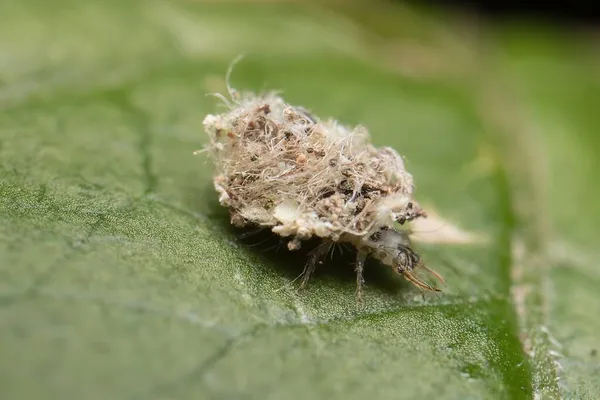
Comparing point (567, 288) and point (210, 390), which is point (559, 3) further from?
point (210, 390)

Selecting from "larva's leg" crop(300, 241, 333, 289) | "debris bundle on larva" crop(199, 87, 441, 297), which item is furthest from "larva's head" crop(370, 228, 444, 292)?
"larva's leg" crop(300, 241, 333, 289)

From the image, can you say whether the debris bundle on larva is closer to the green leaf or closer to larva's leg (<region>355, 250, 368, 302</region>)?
larva's leg (<region>355, 250, 368, 302</region>)

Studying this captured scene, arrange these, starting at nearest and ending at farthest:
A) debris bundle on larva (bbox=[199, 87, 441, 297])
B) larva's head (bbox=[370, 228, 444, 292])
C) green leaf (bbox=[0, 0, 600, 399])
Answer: green leaf (bbox=[0, 0, 600, 399]) < debris bundle on larva (bbox=[199, 87, 441, 297]) < larva's head (bbox=[370, 228, 444, 292])

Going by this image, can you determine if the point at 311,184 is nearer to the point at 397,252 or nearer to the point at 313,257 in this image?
the point at 313,257

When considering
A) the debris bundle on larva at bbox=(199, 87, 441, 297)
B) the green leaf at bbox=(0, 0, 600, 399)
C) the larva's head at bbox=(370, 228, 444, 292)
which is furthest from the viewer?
the larva's head at bbox=(370, 228, 444, 292)

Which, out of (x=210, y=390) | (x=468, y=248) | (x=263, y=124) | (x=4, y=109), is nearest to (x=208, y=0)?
(x=4, y=109)

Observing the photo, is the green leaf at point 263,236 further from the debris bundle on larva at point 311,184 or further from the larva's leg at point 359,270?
the debris bundle on larva at point 311,184
